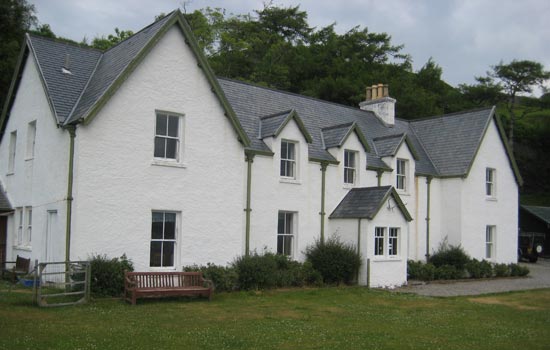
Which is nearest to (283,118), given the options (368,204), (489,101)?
(368,204)

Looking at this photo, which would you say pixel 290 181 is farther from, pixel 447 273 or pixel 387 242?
pixel 447 273

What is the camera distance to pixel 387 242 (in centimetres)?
2364

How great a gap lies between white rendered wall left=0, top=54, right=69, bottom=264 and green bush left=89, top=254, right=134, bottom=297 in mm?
1508

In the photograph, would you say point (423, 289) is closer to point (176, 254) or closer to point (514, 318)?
point (514, 318)

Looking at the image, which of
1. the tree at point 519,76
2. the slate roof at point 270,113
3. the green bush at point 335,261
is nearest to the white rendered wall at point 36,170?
the slate roof at point 270,113

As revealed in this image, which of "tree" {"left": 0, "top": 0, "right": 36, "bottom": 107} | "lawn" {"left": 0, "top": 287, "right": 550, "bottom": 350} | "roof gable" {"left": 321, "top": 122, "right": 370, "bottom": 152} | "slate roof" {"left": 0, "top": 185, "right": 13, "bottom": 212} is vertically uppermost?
"tree" {"left": 0, "top": 0, "right": 36, "bottom": 107}

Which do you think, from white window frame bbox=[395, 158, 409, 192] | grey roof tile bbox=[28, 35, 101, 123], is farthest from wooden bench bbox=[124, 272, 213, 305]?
white window frame bbox=[395, 158, 409, 192]

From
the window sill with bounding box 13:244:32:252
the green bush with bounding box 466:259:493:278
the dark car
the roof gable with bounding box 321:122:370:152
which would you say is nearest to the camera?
the window sill with bounding box 13:244:32:252

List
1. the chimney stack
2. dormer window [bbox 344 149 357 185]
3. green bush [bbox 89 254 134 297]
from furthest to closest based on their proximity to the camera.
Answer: the chimney stack → dormer window [bbox 344 149 357 185] → green bush [bbox 89 254 134 297]

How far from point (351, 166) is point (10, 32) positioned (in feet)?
84.8

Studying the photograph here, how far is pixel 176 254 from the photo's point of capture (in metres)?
19.2

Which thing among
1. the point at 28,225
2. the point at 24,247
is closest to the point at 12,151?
the point at 28,225

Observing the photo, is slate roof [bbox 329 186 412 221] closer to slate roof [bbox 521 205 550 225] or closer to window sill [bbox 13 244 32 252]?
window sill [bbox 13 244 32 252]

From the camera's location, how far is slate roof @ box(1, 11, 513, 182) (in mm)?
19031
